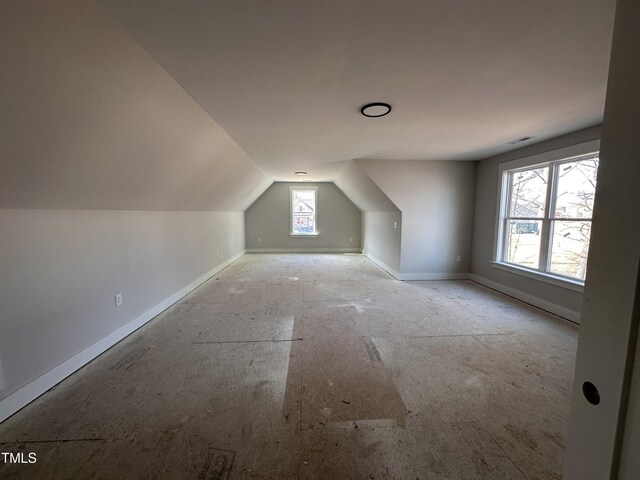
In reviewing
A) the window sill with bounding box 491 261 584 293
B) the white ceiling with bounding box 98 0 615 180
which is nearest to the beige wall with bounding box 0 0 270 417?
the white ceiling with bounding box 98 0 615 180

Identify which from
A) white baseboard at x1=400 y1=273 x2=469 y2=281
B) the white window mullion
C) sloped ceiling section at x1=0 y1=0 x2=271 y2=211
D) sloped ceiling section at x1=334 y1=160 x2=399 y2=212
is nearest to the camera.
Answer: sloped ceiling section at x1=0 y1=0 x2=271 y2=211

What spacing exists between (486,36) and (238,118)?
6.32 ft

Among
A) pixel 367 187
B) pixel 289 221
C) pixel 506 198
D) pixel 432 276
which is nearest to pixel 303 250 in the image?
pixel 289 221

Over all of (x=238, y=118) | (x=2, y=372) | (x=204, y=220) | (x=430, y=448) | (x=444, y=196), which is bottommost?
(x=430, y=448)

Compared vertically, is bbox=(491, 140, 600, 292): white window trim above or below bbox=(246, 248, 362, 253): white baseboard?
above

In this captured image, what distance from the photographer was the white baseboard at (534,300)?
2809mm

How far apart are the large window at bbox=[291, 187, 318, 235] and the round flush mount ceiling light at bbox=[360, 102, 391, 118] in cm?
507

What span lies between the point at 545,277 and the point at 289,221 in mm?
5736

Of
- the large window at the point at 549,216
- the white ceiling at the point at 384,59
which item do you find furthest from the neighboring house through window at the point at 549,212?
the white ceiling at the point at 384,59

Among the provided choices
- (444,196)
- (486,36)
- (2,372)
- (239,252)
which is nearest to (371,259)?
(444,196)

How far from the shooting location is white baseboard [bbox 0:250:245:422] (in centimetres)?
154

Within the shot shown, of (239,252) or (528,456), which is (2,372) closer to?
(528,456)

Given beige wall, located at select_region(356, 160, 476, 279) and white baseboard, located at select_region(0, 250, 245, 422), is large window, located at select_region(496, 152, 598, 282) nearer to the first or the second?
beige wall, located at select_region(356, 160, 476, 279)

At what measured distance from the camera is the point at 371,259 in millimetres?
6410
